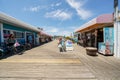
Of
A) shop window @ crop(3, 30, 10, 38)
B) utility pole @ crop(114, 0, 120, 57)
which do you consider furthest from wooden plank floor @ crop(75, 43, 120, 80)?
shop window @ crop(3, 30, 10, 38)

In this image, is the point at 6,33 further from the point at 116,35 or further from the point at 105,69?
the point at 105,69

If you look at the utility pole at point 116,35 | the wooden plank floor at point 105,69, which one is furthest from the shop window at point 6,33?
the utility pole at point 116,35

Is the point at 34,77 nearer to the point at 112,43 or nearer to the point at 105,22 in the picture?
the point at 112,43

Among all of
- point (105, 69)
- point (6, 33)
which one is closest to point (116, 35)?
point (105, 69)

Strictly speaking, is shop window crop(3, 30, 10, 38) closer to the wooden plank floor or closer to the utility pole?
the wooden plank floor

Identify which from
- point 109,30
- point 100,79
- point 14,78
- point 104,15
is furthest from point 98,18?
point 14,78

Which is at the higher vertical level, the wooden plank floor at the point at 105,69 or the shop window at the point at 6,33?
the shop window at the point at 6,33

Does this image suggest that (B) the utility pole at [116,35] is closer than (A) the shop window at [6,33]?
Yes

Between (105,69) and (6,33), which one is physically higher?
(6,33)

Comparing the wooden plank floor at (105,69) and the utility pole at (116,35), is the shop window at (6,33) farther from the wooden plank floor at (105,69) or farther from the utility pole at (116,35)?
the utility pole at (116,35)

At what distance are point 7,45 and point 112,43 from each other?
1090 cm

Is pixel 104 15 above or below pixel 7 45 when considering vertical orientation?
above

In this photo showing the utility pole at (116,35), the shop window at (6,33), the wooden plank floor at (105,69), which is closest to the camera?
the wooden plank floor at (105,69)

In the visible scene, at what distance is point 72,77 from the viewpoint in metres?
6.18
